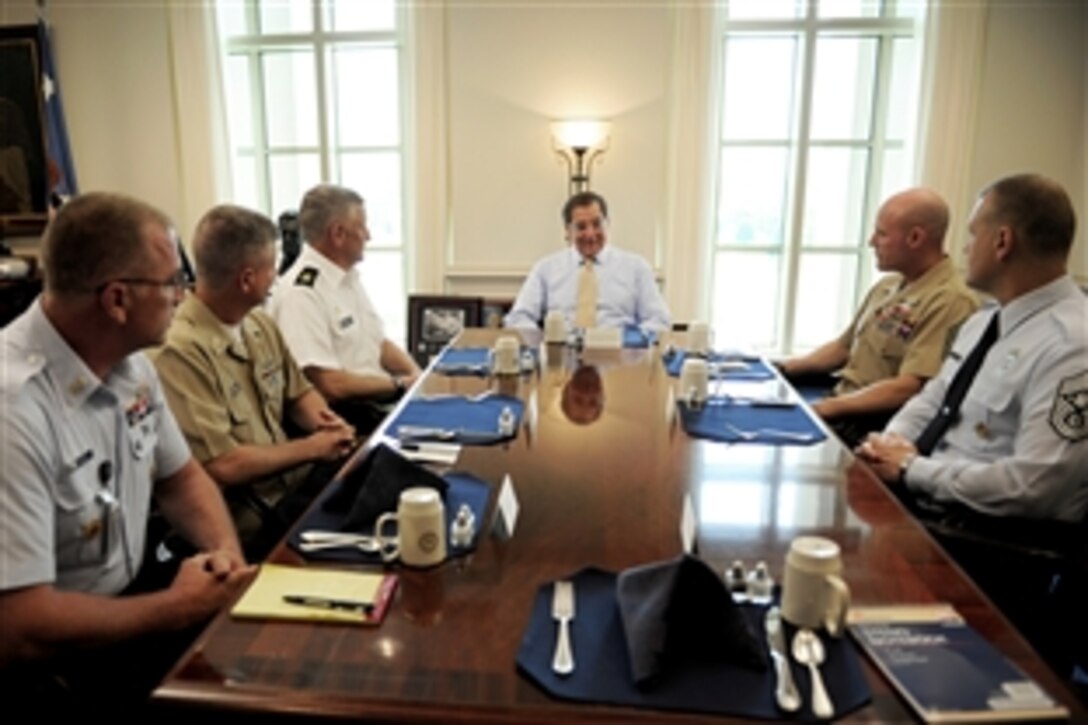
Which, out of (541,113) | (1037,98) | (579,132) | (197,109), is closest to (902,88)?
(1037,98)

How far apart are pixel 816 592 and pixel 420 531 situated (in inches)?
19.9

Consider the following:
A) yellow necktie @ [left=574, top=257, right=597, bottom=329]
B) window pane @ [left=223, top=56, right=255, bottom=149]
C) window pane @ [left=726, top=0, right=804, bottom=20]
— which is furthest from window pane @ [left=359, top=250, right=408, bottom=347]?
window pane @ [left=726, top=0, right=804, bottom=20]

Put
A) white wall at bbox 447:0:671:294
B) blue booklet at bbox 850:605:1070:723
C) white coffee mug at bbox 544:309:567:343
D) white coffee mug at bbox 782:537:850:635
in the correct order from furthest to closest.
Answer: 1. white wall at bbox 447:0:671:294
2. white coffee mug at bbox 544:309:567:343
3. white coffee mug at bbox 782:537:850:635
4. blue booklet at bbox 850:605:1070:723

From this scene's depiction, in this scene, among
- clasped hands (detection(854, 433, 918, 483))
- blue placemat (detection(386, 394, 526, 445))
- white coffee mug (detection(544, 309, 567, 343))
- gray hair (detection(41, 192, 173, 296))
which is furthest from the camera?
white coffee mug (detection(544, 309, 567, 343))

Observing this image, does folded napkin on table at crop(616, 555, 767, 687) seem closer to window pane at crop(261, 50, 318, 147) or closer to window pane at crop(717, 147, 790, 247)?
window pane at crop(717, 147, 790, 247)

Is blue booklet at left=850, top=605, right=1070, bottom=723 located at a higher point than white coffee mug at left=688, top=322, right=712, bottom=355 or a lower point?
lower

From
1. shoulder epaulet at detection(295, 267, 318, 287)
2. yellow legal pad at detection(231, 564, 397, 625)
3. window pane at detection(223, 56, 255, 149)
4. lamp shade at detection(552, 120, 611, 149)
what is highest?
window pane at detection(223, 56, 255, 149)

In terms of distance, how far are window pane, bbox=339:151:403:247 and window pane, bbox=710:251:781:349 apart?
2.12 metres

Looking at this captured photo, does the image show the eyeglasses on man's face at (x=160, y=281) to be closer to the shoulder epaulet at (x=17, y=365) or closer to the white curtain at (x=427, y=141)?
the shoulder epaulet at (x=17, y=365)

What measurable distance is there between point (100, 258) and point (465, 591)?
0.77 meters

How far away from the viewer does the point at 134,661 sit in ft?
3.68

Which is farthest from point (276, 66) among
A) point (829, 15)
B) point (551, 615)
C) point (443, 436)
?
point (551, 615)

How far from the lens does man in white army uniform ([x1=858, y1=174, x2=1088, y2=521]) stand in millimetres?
1365

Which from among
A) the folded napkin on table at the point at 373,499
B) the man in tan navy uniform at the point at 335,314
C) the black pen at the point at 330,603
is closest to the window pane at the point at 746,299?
the man in tan navy uniform at the point at 335,314
